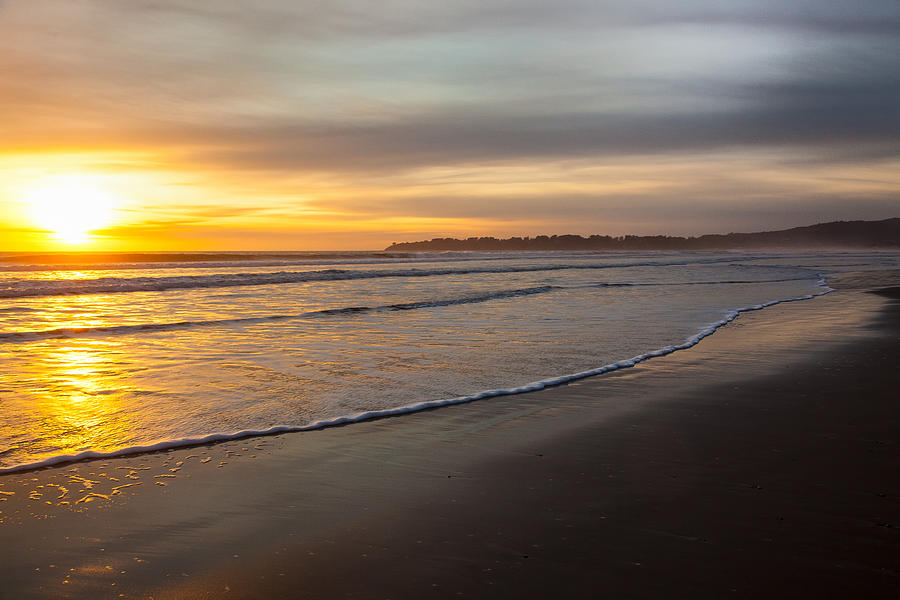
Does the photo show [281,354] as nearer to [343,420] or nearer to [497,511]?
[343,420]

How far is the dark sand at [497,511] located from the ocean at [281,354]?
0.76m

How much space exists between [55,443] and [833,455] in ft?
18.5

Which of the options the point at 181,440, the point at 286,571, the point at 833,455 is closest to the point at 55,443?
the point at 181,440

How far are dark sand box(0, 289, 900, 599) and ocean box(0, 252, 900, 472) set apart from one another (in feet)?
2.50

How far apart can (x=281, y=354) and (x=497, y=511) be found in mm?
6417

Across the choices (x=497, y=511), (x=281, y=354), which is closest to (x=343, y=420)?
(x=497, y=511)

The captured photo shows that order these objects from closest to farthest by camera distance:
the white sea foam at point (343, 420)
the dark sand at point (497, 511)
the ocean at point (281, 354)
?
1. the dark sand at point (497, 511)
2. the white sea foam at point (343, 420)
3. the ocean at point (281, 354)

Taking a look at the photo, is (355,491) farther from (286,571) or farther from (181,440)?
(181,440)

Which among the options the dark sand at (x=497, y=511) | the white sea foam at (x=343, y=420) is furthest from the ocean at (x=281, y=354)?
the dark sand at (x=497, y=511)

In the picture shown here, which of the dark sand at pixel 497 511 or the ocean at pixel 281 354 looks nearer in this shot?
the dark sand at pixel 497 511

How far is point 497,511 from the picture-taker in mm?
3783

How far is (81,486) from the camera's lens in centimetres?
418

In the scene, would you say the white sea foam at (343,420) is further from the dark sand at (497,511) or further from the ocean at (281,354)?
the dark sand at (497,511)

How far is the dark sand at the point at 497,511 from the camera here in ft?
9.78
